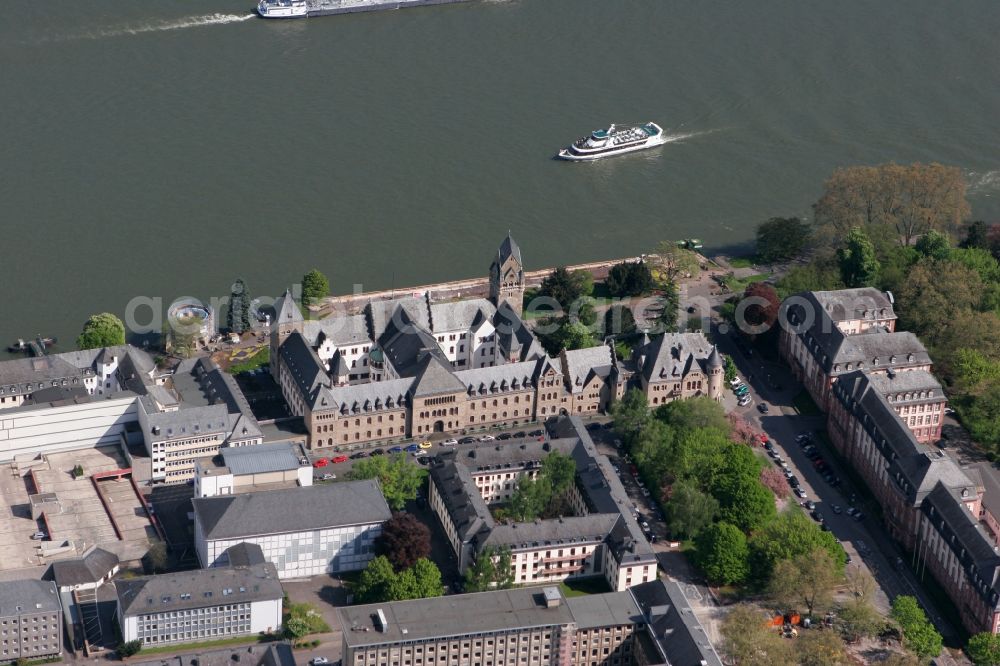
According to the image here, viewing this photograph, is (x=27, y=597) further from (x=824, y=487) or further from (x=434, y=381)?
(x=824, y=487)

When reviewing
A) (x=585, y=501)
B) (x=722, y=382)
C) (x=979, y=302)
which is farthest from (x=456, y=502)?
(x=979, y=302)

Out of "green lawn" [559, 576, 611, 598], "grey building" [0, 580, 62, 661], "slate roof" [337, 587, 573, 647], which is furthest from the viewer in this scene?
"green lawn" [559, 576, 611, 598]

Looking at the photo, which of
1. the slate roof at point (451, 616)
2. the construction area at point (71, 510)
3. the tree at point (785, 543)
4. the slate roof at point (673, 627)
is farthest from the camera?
the construction area at point (71, 510)

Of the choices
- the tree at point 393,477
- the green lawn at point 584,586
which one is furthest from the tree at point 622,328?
the green lawn at point 584,586

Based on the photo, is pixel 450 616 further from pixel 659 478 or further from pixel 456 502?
pixel 659 478

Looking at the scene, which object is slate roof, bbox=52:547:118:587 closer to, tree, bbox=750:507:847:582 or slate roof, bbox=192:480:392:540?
slate roof, bbox=192:480:392:540

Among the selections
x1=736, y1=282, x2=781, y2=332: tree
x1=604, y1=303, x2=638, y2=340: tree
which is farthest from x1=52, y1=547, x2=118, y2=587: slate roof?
x1=736, y1=282, x2=781, y2=332: tree

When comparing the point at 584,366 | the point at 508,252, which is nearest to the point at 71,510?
the point at 584,366

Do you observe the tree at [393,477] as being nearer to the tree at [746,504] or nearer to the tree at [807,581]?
the tree at [746,504]
